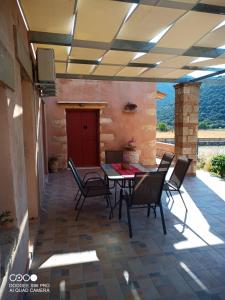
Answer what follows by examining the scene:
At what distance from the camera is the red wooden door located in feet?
24.0

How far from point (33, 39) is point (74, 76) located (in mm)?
2123

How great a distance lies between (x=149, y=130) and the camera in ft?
25.0

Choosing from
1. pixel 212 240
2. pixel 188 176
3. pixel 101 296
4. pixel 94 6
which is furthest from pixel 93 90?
pixel 101 296

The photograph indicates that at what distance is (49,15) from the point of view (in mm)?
2490

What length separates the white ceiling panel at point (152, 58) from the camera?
3.71 metres

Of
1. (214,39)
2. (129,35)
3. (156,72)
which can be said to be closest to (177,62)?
(156,72)

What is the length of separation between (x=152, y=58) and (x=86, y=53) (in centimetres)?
111

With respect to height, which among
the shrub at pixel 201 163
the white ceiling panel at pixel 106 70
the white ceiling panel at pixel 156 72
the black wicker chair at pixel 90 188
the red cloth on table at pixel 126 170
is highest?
the white ceiling panel at pixel 106 70

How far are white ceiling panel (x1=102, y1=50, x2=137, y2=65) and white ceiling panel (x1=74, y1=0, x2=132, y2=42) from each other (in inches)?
21.0

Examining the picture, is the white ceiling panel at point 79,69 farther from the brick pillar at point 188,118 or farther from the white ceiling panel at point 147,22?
the brick pillar at point 188,118

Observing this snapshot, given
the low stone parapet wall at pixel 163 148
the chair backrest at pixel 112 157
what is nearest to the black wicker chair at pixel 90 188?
the chair backrest at pixel 112 157

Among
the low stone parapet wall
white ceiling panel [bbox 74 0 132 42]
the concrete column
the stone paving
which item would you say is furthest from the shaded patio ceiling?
the low stone parapet wall

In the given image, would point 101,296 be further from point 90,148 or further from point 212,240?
point 90,148

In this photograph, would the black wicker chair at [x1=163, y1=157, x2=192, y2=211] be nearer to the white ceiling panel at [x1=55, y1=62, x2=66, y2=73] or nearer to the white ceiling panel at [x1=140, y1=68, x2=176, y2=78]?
the white ceiling panel at [x1=140, y1=68, x2=176, y2=78]
